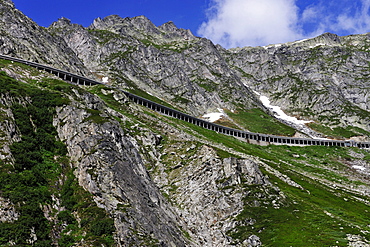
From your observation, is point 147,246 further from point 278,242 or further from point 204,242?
point 278,242

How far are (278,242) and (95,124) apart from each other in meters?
43.0

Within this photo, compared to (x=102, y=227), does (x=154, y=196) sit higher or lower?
higher

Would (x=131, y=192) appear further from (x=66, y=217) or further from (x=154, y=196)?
(x=66, y=217)

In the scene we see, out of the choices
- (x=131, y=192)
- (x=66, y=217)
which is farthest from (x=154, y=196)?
(x=66, y=217)

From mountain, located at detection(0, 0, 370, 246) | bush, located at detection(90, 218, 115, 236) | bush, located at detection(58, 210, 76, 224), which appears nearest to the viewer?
bush, located at detection(90, 218, 115, 236)

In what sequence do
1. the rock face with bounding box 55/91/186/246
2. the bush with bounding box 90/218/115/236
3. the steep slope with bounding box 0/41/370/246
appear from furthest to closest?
1. the rock face with bounding box 55/91/186/246
2. the steep slope with bounding box 0/41/370/246
3. the bush with bounding box 90/218/115/236

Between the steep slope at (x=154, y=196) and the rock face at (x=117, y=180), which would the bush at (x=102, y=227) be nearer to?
the steep slope at (x=154, y=196)

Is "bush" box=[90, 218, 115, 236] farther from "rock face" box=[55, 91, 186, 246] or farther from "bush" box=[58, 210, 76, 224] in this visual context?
"bush" box=[58, 210, 76, 224]

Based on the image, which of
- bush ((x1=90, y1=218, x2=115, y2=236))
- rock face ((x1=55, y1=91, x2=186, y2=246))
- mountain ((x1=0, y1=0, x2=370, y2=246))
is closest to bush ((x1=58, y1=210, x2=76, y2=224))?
mountain ((x1=0, y1=0, x2=370, y2=246))

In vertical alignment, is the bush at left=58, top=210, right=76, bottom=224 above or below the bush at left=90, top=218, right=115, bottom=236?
above

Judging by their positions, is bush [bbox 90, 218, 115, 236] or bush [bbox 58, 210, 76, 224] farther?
bush [bbox 58, 210, 76, 224]

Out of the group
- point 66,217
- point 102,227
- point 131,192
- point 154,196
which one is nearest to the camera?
point 102,227

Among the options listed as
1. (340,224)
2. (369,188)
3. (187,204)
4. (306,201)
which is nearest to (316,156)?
(369,188)

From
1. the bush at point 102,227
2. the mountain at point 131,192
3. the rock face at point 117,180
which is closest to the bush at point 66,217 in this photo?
the mountain at point 131,192
